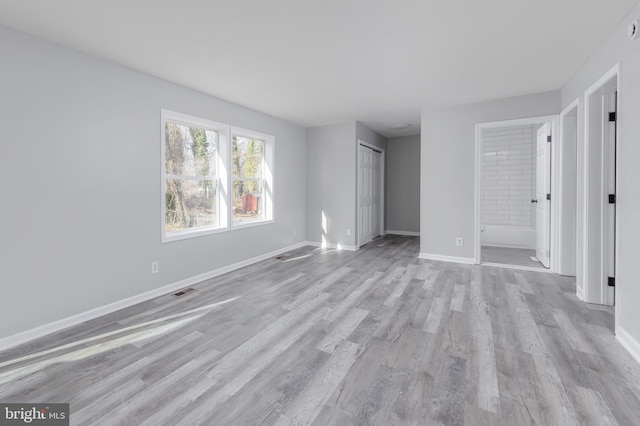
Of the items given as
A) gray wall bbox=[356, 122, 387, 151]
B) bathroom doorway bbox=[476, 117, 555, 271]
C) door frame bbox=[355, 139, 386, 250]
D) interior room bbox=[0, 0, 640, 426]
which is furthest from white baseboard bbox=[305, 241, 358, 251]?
bathroom doorway bbox=[476, 117, 555, 271]

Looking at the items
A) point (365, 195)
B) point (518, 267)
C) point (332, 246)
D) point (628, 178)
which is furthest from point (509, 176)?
point (628, 178)

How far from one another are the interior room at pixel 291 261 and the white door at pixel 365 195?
149cm

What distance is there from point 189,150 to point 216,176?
527mm

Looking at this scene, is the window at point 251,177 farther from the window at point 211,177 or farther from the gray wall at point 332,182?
the gray wall at point 332,182

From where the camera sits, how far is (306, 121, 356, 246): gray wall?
5504mm

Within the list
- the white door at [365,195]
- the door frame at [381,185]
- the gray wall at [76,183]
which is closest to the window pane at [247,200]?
the gray wall at [76,183]

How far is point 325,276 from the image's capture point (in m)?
3.88

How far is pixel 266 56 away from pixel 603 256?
378 cm

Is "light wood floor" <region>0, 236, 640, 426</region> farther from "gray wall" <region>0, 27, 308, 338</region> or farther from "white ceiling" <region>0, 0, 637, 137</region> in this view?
"white ceiling" <region>0, 0, 637, 137</region>

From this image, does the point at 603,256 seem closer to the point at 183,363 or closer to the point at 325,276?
the point at 325,276

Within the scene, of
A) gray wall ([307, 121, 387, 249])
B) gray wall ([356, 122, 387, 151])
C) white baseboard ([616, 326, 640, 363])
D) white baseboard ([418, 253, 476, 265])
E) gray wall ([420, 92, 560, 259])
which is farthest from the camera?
gray wall ([356, 122, 387, 151])

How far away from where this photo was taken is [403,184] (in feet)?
24.2

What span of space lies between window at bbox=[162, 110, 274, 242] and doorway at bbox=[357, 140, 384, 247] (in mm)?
1825

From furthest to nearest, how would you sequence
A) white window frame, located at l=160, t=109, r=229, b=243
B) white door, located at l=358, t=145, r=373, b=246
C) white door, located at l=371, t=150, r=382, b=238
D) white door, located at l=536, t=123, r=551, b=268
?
1. white door, located at l=371, t=150, r=382, b=238
2. white door, located at l=358, t=145, r=373, b=246
3. white door, located at l=536, t=123, r=551, b=268
4. white window frame, located at l=160, t=109, r=229, b=243
